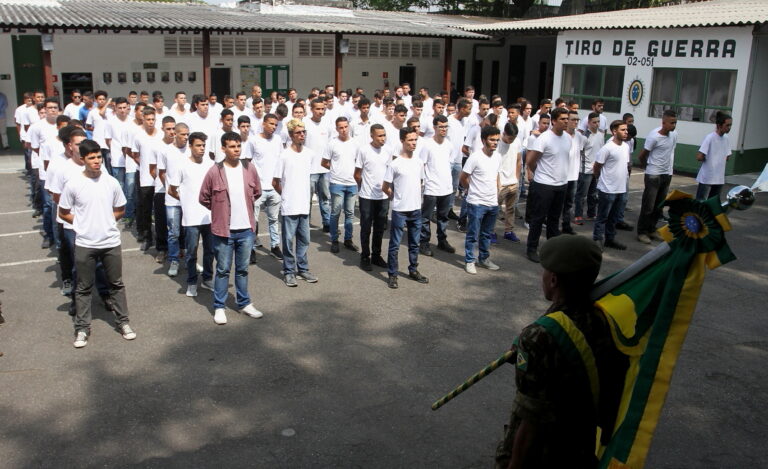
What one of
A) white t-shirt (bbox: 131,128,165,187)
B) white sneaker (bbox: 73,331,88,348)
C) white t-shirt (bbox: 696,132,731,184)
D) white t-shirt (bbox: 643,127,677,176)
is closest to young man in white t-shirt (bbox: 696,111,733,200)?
white t-shirt (bbox: 696,132,731,184)

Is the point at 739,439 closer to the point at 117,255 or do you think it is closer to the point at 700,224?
the point at 700,224

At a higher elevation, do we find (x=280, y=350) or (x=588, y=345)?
(x=588, y=345)

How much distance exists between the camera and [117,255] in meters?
6.55

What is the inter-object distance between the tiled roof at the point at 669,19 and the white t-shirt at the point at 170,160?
497 inches

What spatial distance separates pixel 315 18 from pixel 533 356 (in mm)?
23452

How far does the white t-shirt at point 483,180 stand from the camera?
28.4 feet

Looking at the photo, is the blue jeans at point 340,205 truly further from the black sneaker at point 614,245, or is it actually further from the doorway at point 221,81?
the doorway at point 221,81

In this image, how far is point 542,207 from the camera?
9.28m

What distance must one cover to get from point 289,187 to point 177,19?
1331 centimetres

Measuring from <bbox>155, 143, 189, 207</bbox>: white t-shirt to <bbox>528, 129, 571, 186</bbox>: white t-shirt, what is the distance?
4.49 metres

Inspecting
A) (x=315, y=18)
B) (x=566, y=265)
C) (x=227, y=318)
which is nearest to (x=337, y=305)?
(x=227, y=318)

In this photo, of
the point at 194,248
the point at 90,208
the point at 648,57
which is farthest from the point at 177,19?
the point at 90,208

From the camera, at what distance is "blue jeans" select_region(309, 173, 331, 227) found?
1023 cm

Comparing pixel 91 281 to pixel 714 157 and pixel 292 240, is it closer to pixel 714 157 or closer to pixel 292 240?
pixel 292 240
